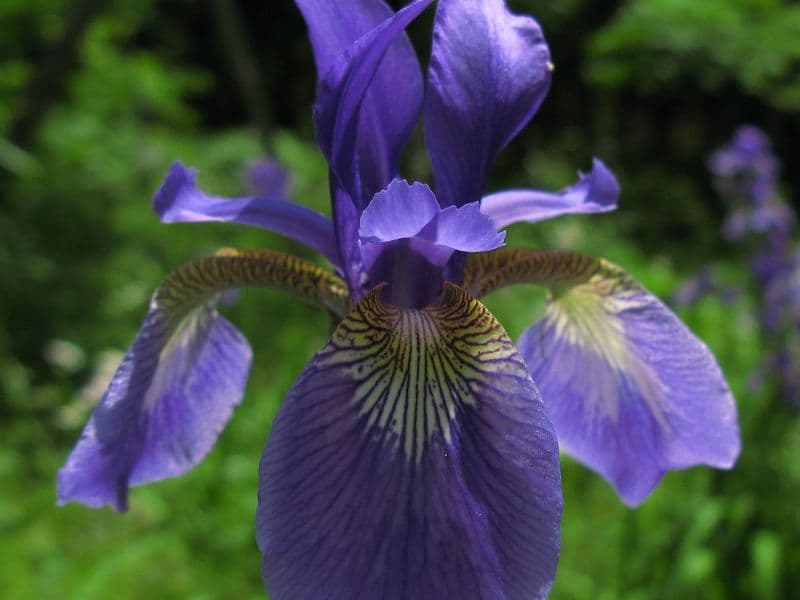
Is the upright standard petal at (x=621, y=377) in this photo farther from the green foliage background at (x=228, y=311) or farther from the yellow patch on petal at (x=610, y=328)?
the green foliage background at (x=228, y=311)

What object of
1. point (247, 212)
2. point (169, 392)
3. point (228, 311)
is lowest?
point (228, 311)

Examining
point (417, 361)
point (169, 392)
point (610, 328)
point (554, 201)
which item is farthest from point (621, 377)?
point (169, 392)

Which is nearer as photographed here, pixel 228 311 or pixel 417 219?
pixel 417 219

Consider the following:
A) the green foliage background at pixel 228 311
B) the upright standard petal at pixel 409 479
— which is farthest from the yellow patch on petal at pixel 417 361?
the green foliage background at pixel 228 311

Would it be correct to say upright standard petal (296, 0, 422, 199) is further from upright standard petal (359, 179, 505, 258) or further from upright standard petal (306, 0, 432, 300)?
upright standard petal (359, 179, 505, 258)

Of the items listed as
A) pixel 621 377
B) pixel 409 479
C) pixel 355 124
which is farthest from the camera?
pixel 621 377

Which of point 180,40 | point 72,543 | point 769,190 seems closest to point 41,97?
point 72,543

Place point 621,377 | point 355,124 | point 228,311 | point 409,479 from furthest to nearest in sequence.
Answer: point 228,311 → point 621,377 → point 355,124 → point 409,479

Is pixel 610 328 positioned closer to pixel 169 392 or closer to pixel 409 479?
pixel 409 479
